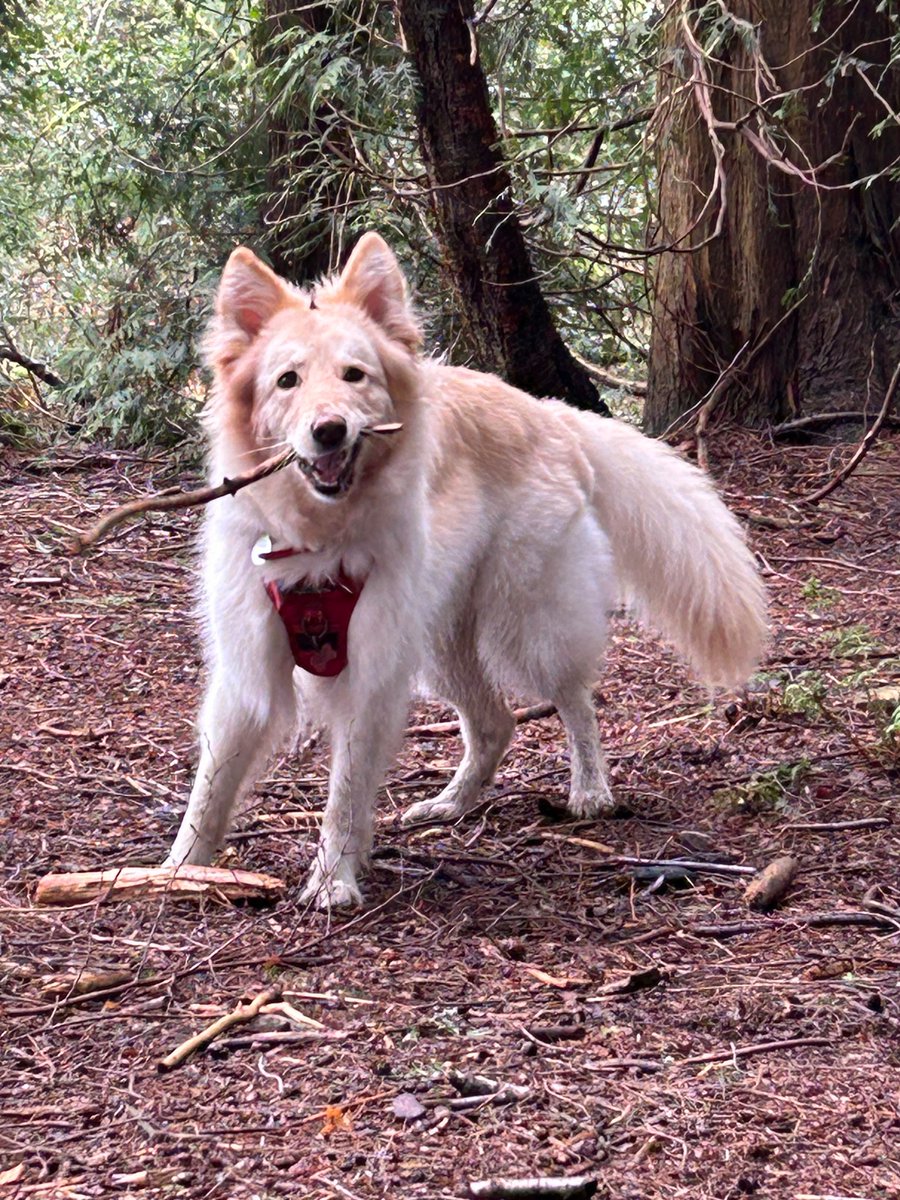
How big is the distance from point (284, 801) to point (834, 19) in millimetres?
5884

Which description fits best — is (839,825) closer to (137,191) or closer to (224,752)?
(224,752)

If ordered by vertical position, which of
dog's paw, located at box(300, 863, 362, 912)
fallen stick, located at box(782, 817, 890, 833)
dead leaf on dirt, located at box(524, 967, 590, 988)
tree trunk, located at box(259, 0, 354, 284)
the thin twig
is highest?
tree trunk, located at box(259, 0, 354, 284)

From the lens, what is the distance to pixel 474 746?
529 centimetres

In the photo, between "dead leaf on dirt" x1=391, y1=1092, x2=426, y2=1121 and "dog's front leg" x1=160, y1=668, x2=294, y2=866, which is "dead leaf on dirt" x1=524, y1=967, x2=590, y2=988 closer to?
"dead leaf on dirt" x1=391, y1=1092, x2=426, y2=1121

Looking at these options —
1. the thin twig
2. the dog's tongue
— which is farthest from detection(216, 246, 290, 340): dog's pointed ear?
the thin twig

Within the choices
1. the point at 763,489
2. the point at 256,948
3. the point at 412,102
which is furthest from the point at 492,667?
the point at 412,102

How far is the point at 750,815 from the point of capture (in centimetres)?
483

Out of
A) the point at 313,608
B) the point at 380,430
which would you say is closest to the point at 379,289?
the point at 380,430

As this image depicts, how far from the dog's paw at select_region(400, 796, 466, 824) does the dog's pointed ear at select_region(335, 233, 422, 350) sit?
1770mm

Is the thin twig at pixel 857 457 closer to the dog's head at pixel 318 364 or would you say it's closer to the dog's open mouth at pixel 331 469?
the dog's head at pixel 318 364

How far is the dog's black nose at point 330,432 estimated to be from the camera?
4000 mm

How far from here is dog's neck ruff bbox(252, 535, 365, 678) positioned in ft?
14.2

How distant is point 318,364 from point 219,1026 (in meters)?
2.02

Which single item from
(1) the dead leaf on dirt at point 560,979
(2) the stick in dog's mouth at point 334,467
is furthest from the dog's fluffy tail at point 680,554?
(1) the dead leaf on dirt at point 560,979
